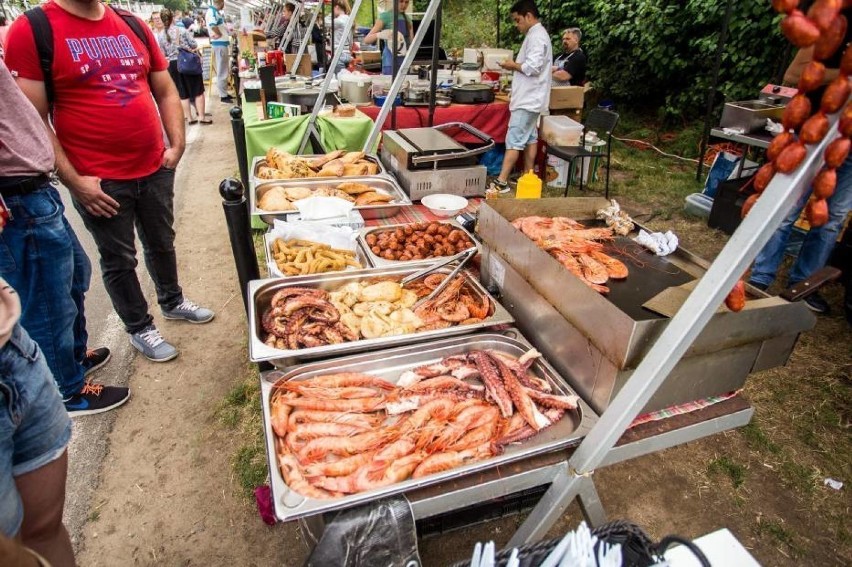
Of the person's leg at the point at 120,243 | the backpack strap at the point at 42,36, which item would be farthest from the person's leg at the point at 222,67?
the backpack strap at the point at 42,36

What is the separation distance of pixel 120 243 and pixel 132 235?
0.15 metres

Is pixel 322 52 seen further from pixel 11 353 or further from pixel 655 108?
pixel 11 353

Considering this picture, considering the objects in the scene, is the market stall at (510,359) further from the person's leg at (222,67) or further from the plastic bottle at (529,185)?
the person's leg at (222,67)

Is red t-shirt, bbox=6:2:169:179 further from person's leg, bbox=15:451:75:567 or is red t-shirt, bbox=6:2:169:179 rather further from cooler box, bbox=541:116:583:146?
cooler box, bbox=541:116:583:146

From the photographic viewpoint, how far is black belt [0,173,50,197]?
238 centimetres

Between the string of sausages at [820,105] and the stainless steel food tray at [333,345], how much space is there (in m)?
1.38

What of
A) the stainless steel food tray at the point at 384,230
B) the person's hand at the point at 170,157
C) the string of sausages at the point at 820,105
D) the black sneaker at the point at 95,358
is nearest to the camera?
the string of sausages at the point at 820,105

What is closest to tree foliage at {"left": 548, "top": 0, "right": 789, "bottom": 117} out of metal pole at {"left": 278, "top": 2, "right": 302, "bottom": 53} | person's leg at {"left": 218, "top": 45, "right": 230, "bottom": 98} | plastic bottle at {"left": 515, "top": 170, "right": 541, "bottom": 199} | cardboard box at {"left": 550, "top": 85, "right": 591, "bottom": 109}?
cardboard box at {"left": 550, "top": 85, "right": 591, "bottom": 109}

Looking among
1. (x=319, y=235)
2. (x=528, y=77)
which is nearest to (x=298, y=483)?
(x=319, y=235)

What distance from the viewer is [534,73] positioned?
644cm

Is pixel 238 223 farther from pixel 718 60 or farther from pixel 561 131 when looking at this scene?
pixel 718 60

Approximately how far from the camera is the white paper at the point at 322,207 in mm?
3502

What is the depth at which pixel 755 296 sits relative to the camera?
1.91 m

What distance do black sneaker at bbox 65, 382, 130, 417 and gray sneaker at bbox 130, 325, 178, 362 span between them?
404 mm
